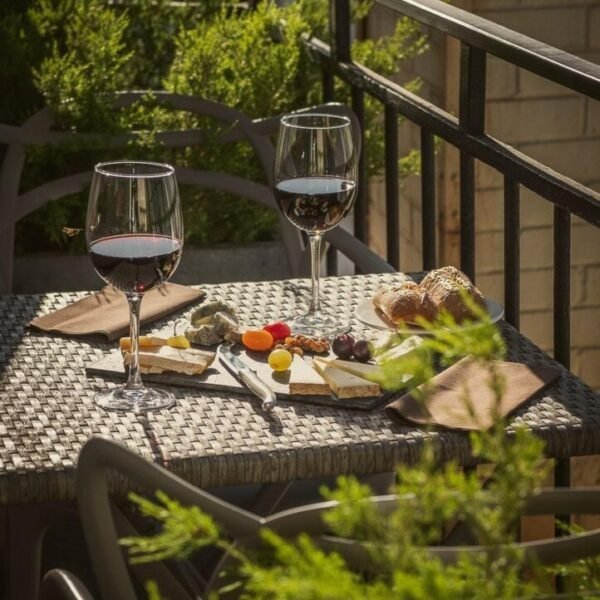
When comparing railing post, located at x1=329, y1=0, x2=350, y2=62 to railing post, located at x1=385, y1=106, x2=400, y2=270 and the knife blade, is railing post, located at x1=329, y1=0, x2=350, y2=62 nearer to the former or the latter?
railing post, located at x1=385, y1=106, x2=400, y2=270

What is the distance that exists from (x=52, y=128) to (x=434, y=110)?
1.02 metres

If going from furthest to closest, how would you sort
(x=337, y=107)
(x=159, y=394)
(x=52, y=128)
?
(x=52, y=128)
(x=337, y=107)
(x=159, y=394)

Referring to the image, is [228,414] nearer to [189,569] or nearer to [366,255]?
[189,569]

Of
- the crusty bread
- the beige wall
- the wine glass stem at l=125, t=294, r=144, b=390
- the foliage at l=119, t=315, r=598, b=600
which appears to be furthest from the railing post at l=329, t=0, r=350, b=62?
the foliage at l=119, t=315, r=598, b=600

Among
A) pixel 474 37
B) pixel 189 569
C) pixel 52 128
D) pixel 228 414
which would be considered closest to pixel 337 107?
pixel 474 37

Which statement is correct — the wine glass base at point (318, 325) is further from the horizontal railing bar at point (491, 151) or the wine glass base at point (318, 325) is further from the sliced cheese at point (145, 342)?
the horizontal railing bar at point (491, 151)

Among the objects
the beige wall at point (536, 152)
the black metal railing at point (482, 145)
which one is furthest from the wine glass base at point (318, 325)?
the beige wall at point (536, 152)

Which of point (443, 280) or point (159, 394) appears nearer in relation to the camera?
point (159, 394)

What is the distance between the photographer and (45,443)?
1.37 m

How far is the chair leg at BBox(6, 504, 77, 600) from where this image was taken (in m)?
1.77

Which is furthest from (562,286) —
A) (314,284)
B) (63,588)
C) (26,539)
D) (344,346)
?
(63,588)

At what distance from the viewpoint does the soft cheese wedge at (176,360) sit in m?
1.54

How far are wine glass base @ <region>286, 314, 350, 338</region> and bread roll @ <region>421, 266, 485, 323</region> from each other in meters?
0.12

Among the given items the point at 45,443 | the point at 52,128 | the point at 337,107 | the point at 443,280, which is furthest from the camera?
the point at 52,128
